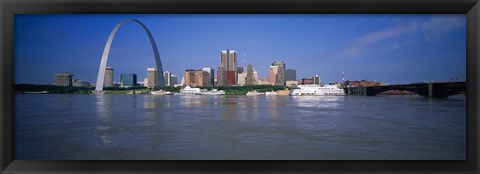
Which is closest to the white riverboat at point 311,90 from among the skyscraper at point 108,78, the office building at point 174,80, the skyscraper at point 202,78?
the office building at point 174,80

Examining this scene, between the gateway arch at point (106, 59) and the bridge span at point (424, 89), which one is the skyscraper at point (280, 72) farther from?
the bridge span at point (424, 89)

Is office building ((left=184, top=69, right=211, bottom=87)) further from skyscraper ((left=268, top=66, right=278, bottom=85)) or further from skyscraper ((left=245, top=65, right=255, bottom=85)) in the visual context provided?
skyscraper ((left=268, top=66, right=278, bottom=85))

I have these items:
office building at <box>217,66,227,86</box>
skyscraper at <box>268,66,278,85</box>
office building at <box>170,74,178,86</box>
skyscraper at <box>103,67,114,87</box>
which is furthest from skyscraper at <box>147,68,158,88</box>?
skyscraper at <box>268,66,278,85</box>

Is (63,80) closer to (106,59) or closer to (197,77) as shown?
(106,59)

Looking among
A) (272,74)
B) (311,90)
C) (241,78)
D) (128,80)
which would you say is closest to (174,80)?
(128,80)
